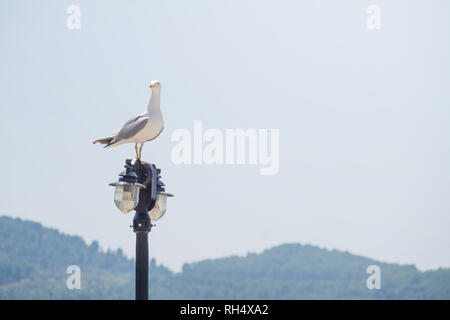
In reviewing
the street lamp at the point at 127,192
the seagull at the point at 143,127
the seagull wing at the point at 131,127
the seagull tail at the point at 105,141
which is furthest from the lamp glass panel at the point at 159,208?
the seagull tail at the point at 105,141

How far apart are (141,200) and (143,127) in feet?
8.21

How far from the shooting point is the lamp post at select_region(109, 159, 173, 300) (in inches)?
562

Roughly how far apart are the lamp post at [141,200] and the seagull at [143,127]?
5.97 feet

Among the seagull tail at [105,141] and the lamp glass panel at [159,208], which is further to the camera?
the seagull tail at [105,141]

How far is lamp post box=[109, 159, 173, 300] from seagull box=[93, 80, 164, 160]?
71.7 inches

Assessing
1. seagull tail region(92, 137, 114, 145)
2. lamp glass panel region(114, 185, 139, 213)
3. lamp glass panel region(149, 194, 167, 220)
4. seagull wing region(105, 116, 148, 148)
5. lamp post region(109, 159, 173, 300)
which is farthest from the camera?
seagull tail region(92, 137, 114, 145)

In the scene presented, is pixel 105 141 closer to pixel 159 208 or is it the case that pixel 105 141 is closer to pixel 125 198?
pixel 159 208

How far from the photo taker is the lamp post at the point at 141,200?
14.3 meters

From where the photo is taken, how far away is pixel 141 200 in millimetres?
15039

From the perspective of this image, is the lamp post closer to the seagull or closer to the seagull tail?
the seagull

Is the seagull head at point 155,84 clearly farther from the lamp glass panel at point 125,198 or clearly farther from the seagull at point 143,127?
the lamp glass panel at point 125,198

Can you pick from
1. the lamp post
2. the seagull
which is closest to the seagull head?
the seagull
